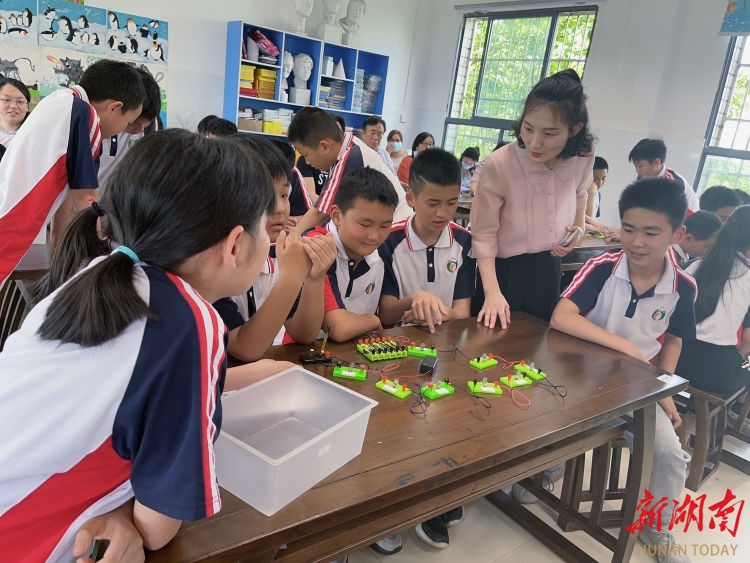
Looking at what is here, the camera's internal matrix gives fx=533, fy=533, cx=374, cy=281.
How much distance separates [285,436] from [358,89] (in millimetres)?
6310

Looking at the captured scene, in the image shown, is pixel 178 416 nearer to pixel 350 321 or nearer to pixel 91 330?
pixel 91 330

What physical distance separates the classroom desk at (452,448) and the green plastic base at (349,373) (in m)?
0.02

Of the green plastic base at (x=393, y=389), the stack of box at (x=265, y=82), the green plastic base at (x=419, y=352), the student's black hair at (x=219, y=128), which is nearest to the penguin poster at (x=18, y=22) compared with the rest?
the stack of box at (x=265, y=82)

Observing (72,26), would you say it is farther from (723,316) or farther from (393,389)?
(723,316)

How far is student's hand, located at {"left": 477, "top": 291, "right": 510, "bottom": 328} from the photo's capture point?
5.72 feet

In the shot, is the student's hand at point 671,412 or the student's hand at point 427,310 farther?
the student's hand at point 671,412

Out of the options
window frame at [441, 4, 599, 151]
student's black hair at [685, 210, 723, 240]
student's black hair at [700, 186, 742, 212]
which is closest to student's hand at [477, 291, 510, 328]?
student's black hair at [685, 210, 723, 240]

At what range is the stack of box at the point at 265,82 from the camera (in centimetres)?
575

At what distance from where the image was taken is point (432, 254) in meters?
1.93

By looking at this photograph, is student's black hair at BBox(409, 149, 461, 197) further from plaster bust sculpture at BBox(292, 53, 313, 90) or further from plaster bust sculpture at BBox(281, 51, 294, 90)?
plaster bust sculpture at BBox(292, 53, 313, 90)

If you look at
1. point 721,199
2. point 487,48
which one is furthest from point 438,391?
point 487,48

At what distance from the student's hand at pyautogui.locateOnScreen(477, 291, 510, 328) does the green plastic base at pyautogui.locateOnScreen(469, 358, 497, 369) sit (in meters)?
0.31

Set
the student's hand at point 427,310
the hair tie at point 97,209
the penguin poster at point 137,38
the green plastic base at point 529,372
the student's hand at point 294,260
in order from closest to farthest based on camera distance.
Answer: the hair tie at point 97,209 < the student's hand at point 294,260 < the green plastic base at point 529,372 < the student's hand at point 427,310 < the penguin poster at point 137,38

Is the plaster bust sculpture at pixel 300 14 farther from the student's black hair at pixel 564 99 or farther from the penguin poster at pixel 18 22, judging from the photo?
Answer: the student's black hair at pixel 564 99
